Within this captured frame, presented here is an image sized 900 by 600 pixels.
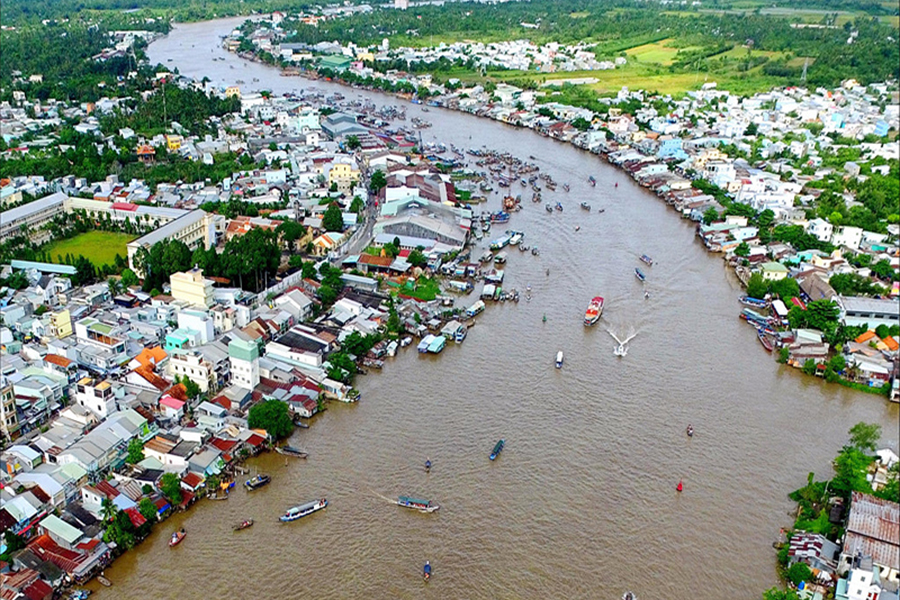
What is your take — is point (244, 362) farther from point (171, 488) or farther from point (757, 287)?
point (757, 287)

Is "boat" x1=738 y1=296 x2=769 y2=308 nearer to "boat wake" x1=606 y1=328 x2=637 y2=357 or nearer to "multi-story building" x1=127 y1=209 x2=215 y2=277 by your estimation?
"boat wake" x1=606 y1=328 x2=637 y2=357

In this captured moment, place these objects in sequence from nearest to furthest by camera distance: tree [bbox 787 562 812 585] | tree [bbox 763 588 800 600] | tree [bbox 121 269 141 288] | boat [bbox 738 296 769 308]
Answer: tree [bbox 763 588 800 600] < tree [bbox 787 562 812 585] < tree [bbox 121 269 141 288] < boat [bbox 738 296 769 308]

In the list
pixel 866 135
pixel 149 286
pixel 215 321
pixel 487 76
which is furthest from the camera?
pixel 487 76

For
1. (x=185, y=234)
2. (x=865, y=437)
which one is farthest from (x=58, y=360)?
(x=865, y=437)

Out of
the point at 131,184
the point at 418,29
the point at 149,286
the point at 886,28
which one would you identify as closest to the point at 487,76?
the point at 418,29

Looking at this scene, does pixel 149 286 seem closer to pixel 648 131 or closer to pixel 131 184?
pixel 131 184

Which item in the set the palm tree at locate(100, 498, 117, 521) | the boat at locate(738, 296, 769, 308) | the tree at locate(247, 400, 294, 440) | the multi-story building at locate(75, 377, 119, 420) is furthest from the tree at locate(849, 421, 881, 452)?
the multi-story building at locate(75, 377, 119, 420)
